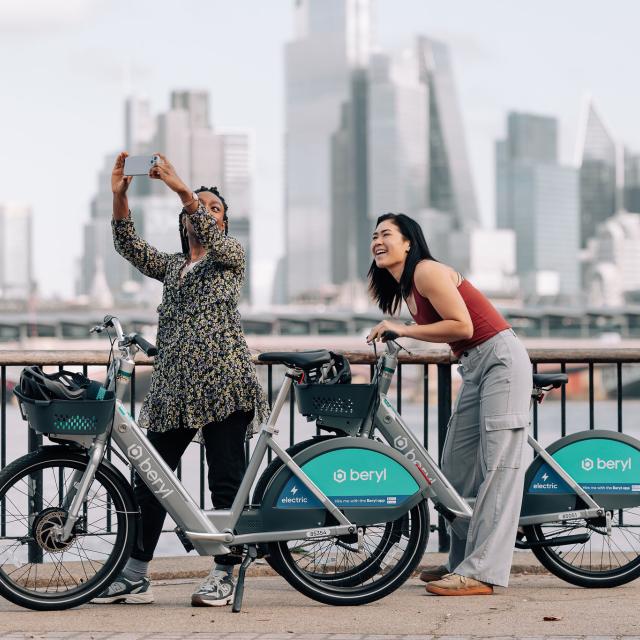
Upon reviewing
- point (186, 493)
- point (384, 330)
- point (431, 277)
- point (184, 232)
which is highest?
point (184, 232)

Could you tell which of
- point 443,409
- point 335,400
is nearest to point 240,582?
point 335,400

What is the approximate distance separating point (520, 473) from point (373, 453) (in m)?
0.65

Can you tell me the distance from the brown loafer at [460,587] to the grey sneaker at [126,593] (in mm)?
1152

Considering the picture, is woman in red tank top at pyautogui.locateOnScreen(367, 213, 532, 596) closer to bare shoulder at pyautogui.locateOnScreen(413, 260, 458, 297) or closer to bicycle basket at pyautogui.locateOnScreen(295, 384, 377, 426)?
bare shoulder at pyautogui.locateOnScreen(413, 260, 458, 297)

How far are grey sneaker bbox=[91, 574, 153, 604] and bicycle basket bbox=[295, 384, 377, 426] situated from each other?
37.8 inches

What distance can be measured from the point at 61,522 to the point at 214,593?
0.67 metres

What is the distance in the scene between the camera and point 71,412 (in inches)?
180

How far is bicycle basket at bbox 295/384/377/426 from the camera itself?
4.81m

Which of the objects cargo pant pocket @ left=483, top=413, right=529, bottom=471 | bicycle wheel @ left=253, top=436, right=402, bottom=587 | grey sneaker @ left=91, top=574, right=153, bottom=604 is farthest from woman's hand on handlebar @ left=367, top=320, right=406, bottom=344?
grey sneaker @ left=91, top=574, right=153, bottom=604

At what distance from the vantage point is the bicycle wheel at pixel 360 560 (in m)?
4.83

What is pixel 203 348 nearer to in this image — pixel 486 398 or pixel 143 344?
pixel 143 344

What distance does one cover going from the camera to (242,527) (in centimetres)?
482

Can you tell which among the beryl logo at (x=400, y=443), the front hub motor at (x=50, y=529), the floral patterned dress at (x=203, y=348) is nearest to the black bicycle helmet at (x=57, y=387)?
the floral patterned dress at (x=203, y=348)

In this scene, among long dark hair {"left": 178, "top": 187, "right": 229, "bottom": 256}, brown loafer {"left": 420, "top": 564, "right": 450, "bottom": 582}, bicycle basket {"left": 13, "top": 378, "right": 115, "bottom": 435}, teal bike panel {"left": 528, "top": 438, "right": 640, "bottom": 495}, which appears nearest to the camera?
bicycle basket {"left": 13, "top": 378, "right": 115, "bottom": 435}
